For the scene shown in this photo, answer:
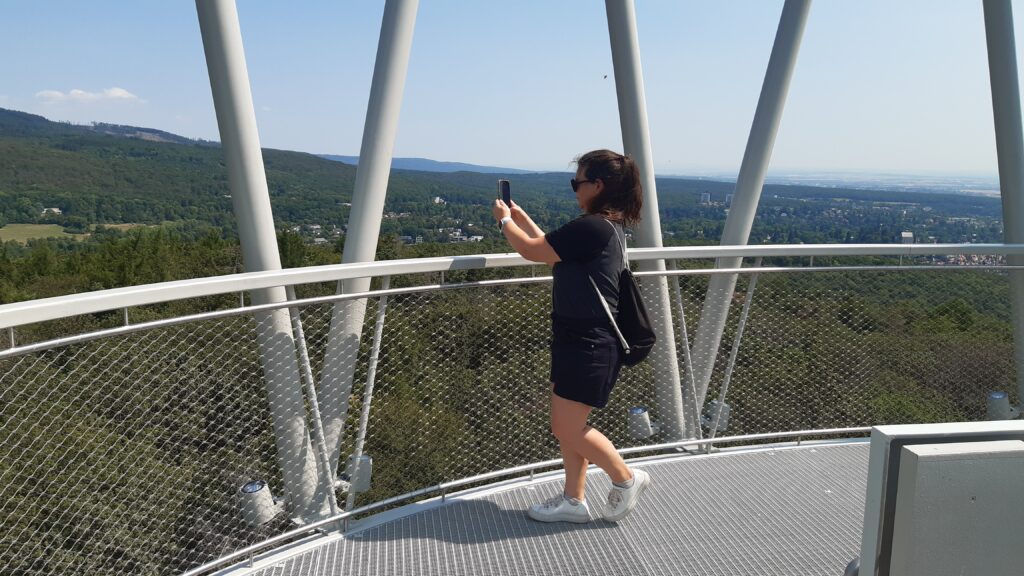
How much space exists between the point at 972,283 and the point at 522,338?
3.06m

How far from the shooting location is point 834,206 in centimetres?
Result: 1706

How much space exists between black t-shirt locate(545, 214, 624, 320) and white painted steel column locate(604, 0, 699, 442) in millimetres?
1301

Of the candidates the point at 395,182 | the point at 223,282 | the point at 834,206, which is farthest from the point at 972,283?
the point at 395,182

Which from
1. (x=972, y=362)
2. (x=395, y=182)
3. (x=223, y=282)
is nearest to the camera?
(x=223, y=282)

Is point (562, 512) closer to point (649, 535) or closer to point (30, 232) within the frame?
point (649, 535)

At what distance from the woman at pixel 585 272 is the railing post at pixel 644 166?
1274 millimetres

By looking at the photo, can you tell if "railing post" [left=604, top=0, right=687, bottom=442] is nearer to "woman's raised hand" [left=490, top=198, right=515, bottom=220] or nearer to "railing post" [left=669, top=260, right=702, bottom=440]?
"railing post" [left=669, top=260, right=702, bottom=440]

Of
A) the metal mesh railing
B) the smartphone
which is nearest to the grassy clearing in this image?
the metal mesh railing

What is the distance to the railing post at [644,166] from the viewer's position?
13.1ft

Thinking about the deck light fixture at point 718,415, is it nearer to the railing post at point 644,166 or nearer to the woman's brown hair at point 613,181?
the railing post at point 644,166

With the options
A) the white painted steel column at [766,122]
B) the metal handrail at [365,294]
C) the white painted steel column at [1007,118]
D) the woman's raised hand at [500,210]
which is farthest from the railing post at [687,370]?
the white painted steel column at [1007,118]

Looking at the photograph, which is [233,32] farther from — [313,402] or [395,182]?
[395,182]

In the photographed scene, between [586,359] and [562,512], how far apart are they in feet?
2.44

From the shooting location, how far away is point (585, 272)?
263 centimetres
